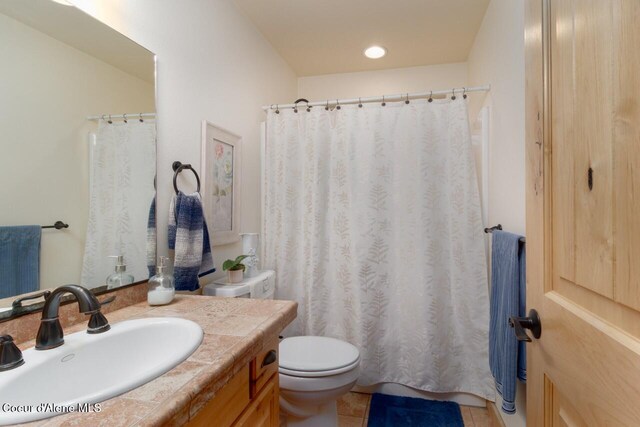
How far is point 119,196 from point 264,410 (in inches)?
35.1

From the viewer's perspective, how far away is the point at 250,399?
35.8 inches

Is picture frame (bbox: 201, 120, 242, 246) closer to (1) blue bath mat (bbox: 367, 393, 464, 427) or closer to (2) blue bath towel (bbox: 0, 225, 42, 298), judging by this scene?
(2) blue bath towel (bbox: 0, 225, 42, 298)

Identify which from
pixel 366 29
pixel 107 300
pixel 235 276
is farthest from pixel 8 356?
pixel 366 29

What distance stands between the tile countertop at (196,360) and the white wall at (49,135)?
28cm

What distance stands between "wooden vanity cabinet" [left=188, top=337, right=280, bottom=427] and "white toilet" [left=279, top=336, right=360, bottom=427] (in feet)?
1.17

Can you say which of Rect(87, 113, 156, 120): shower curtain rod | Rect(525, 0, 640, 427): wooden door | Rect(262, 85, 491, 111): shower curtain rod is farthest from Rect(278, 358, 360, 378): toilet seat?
Rect(262, 85, 491, 111): shower curtain rod

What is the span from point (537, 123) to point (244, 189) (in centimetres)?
167

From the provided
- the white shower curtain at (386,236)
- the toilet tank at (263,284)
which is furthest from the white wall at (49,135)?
the white shower curtain at (386,236)

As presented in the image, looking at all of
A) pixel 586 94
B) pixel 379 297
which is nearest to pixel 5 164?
pixel 586 94

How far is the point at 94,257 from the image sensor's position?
3.53ft

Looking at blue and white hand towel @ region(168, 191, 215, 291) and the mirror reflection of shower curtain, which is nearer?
the mirror reflection of shower curtain

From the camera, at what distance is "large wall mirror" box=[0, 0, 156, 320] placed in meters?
0.84

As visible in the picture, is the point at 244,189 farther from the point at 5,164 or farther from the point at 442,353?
the point at 442,353

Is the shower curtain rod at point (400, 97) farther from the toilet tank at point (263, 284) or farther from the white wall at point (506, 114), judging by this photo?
the toilet tank at point (263, 284)
